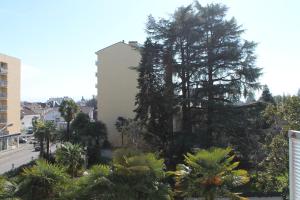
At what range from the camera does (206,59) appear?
1727 inches

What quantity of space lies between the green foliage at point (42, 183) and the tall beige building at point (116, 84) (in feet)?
159

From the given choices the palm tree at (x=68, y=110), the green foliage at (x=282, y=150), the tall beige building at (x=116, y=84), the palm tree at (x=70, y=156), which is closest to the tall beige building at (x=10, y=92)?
the palm tree at (x=68, y=110)

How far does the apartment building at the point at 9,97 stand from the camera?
74.9 meters

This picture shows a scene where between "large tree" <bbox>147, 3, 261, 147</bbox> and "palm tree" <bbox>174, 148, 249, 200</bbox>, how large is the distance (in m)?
26.7

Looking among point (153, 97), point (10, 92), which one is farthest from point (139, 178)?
point (10, 92)

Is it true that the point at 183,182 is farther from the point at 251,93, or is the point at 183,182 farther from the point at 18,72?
the point at 18,72

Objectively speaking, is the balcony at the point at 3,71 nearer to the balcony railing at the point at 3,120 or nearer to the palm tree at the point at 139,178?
the balcony railing at the point at 3,120

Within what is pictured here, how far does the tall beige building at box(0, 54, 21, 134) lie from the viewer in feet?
247

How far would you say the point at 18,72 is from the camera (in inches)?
3219

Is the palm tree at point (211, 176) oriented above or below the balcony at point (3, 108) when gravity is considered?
below

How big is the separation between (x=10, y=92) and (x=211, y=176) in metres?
68.1

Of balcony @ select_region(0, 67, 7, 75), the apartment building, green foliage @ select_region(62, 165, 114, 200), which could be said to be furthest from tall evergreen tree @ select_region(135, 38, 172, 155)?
balcony @ select_region(0, 67, 7, 75)

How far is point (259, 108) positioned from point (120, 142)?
25791mm

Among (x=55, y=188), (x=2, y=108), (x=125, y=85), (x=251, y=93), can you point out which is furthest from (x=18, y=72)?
(x=55, y=188)
